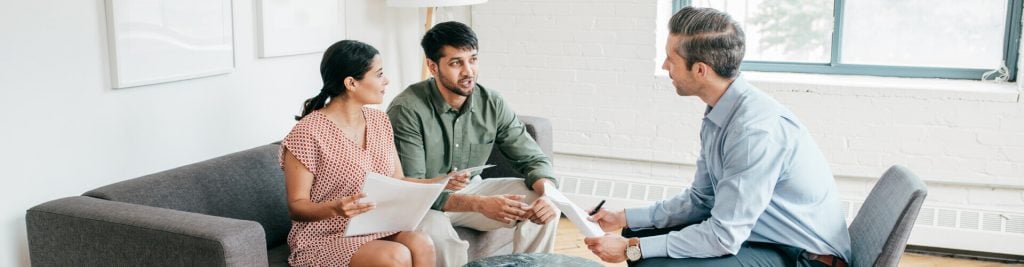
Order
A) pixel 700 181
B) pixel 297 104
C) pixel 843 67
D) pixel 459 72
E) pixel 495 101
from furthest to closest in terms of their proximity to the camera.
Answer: pixel 843 67
pixel 297 104
pixel 495 101
pixel 459 72
pixel 700 181

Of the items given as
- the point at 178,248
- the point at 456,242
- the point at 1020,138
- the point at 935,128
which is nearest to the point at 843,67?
the point at 935,128

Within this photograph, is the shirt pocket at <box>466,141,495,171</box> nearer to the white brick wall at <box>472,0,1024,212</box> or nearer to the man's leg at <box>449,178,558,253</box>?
the man's leg at <box>449,178,558,253</box>

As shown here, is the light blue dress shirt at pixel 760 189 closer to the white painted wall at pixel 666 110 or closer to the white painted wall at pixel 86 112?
the white painted wall at pixel 86 112

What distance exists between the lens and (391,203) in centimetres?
255

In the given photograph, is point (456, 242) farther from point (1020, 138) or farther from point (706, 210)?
point (1020, 138)

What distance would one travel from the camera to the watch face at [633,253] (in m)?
2.35

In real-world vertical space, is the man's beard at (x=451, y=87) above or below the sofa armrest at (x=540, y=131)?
above

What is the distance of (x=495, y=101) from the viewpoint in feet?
11.0

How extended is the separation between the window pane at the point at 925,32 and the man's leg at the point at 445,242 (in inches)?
92.5

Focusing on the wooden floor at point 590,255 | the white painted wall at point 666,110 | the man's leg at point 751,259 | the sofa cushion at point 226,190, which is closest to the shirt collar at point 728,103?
the man's leg at point 751,259

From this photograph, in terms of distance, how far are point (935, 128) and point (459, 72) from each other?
2151mm

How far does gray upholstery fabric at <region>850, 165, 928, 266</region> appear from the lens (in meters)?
2.09

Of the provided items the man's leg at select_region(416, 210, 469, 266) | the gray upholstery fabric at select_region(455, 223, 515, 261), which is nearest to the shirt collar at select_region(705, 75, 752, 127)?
the man's leg at select_region(416, 210, 469, 266)

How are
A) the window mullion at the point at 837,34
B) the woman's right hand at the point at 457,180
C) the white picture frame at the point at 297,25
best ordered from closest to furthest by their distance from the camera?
the woman's right hand at the point at 457,180 → the white picture frame at the point at 297,25 → the window mullion at the point at 837,34
